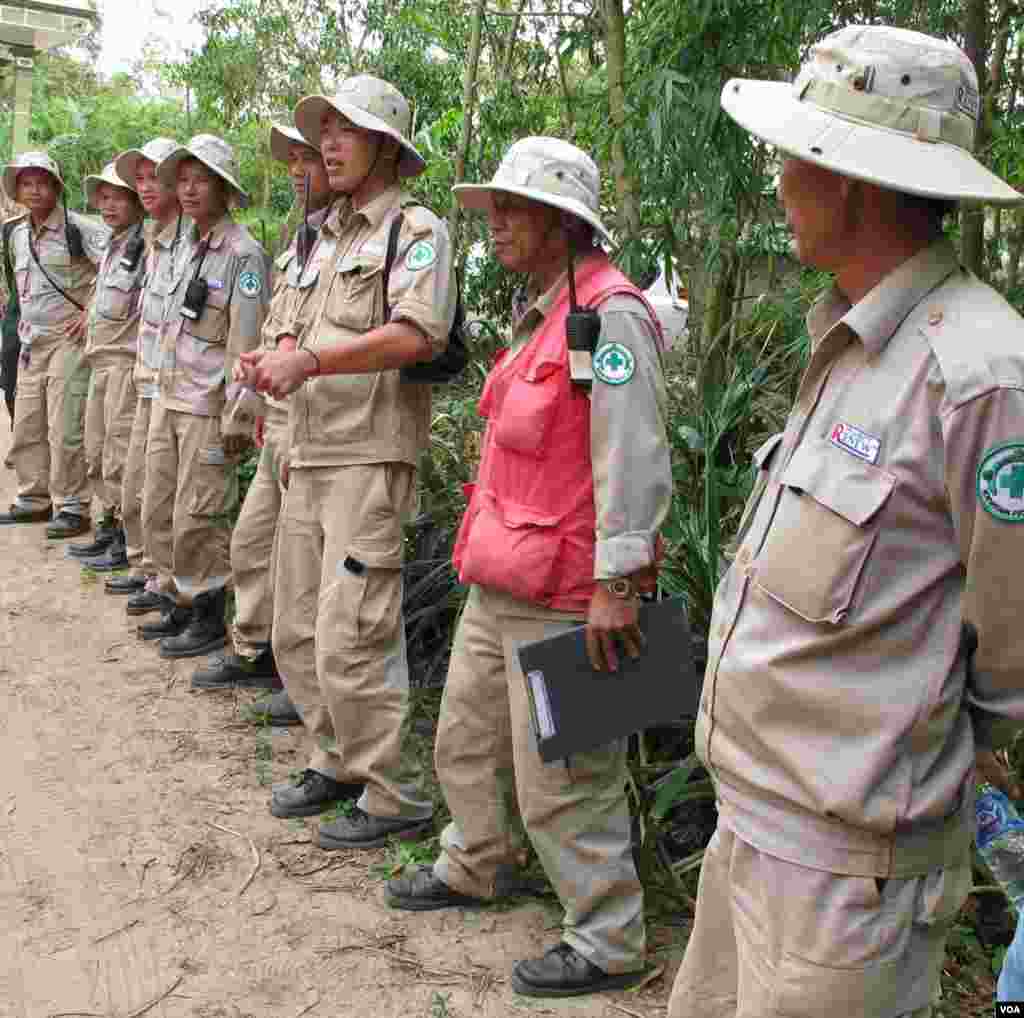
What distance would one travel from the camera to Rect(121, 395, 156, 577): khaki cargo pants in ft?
19.8

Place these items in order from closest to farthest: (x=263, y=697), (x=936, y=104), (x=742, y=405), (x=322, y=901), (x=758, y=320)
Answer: (x=936, y=104)
(x=322, y=901)
(x=742, y=405)
(x=758, y=320)
(x=263, y=697)

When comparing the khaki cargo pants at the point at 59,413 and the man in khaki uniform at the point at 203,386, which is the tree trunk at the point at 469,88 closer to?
the man in khaki uniform at the point at 203,386

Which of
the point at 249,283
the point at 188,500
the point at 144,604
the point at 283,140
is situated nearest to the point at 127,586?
the point at 144,604

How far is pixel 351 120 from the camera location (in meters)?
3.76

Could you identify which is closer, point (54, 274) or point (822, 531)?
point (822, 531)

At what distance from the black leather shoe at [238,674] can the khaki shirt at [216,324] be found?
1.03 m

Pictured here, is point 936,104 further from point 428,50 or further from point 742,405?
point 428,50

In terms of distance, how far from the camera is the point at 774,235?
16.1ft

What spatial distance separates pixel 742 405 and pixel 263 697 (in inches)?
90.4

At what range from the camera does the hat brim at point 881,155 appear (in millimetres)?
1657

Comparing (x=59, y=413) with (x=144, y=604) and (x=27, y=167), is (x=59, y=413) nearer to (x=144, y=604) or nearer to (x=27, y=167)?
(x=27, y=167)

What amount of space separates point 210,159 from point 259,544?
5.91ft

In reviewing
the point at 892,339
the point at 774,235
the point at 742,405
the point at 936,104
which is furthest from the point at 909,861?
the point at 774,235

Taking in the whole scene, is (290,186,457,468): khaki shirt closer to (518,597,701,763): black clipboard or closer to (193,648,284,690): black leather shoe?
(518,597,701,763): black clipboard
